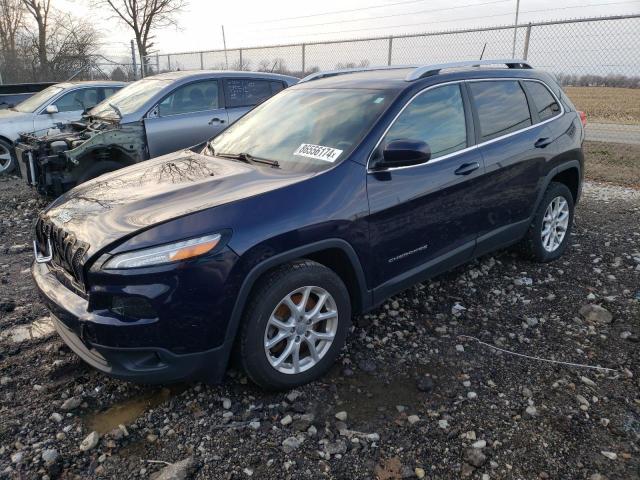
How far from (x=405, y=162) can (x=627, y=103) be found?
21784 mm

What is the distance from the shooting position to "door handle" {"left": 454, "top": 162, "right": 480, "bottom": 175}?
3546 mm

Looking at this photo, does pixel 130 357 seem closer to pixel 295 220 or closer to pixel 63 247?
pixel 63 247

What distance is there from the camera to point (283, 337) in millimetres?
2814

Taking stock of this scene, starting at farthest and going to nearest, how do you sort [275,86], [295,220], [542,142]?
[275,86] → [542,142] → [295,220]

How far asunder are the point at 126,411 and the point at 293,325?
1059 mm

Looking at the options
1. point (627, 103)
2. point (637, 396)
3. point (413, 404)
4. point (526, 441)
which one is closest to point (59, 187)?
point (413, 404)

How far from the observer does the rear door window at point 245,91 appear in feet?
23.9

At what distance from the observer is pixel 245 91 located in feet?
24.4

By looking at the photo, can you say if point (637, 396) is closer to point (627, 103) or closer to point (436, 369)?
point (436, 369)

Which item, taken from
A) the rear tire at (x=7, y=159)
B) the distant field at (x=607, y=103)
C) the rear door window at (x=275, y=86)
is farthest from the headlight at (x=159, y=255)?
the distant field at (x=607, y=103)

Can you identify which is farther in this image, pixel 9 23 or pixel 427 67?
pixel 9 23

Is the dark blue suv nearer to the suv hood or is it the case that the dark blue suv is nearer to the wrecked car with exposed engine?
the suv hood

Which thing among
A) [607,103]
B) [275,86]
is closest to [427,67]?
[275,86]

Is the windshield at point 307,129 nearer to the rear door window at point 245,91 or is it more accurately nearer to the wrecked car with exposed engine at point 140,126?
the wrecked car with exposed engine at point 140,126
